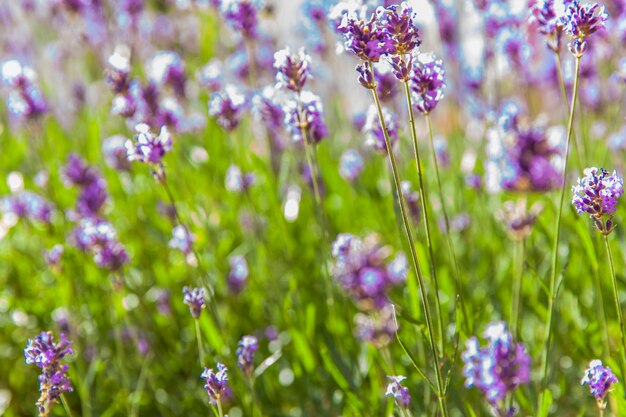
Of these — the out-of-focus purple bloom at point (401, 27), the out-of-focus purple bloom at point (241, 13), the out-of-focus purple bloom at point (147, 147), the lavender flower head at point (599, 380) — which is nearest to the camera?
the out-of-focus purple bloom at point (401, 27)

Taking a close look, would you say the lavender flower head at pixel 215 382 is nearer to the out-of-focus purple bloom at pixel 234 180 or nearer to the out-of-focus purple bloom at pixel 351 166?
the out-of-focus purple bloom at pixel 234 180

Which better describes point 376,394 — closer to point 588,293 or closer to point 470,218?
point 588,293

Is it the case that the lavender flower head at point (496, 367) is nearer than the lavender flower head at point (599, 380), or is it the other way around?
the lavender flower head at point (599, 380)

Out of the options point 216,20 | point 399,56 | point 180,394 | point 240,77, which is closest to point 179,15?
point 216,20

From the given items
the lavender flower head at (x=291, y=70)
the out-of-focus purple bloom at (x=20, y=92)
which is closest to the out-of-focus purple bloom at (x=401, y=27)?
the lavender flower head at (x=291, y=70)

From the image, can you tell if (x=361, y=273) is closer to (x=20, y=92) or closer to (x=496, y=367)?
(x=496, y=367)

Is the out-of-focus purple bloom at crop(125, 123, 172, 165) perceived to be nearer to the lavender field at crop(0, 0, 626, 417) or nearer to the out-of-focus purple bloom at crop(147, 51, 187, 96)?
the lavender field at crop(0, 0, 626, 417)

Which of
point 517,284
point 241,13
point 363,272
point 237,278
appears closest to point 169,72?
point 241,13

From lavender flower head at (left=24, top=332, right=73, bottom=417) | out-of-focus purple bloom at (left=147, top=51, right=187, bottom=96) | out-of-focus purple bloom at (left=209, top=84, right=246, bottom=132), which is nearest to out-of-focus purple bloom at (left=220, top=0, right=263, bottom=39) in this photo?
out-of-focus purple bloom at (left=209, top=84, right=246, bottom=132)
